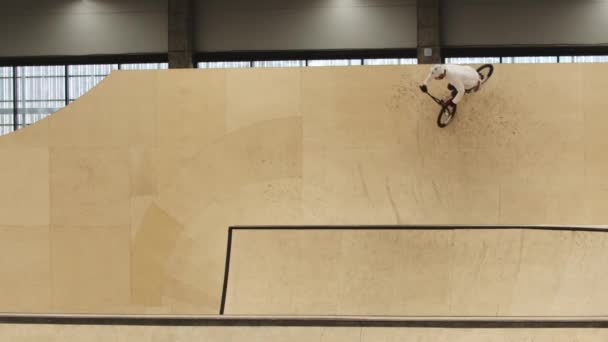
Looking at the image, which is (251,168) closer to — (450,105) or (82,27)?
(450,105)

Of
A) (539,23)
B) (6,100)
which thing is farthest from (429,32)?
(6,100)

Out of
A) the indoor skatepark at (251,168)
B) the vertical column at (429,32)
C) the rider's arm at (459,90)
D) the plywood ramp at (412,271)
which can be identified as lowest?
the plywood ramp at (412,271)

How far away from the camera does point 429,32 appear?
44.0 feet

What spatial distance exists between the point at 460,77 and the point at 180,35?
9.39m

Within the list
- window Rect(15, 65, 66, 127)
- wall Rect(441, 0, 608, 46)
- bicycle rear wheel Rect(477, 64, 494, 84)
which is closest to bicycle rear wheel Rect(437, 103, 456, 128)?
bicycle rear wheel Rect(477, 64, 494, 84)

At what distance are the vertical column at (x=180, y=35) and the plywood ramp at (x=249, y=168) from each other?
6.60 meters

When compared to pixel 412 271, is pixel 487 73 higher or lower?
higher

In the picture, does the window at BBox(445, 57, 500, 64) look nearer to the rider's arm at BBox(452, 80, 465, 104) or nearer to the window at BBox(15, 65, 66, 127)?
the rider's arm at BBox(452, 80, 465, 104)

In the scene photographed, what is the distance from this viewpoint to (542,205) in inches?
284

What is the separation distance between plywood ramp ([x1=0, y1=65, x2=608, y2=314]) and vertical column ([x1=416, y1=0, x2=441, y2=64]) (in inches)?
248

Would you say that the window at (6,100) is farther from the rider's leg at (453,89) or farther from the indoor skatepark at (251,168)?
the rider's leg at (453,89)

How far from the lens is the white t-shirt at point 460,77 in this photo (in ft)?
21.8

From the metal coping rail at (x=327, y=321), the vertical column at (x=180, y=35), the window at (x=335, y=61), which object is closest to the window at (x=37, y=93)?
the vertical column at (x=180, y=35)

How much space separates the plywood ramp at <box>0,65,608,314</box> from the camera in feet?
23.7
